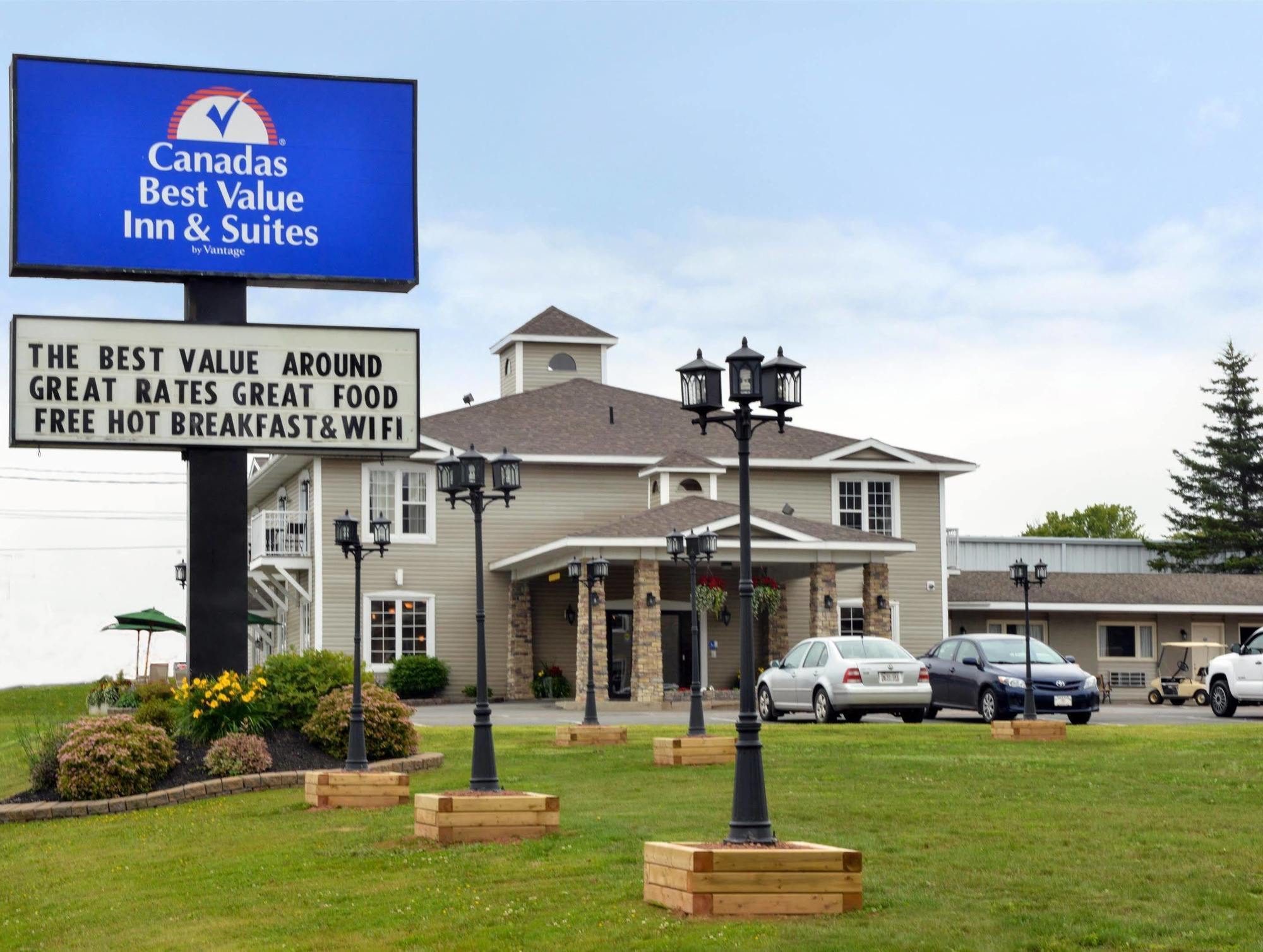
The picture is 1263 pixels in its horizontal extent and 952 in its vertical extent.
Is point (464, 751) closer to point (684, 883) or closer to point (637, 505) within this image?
point (684, 883)

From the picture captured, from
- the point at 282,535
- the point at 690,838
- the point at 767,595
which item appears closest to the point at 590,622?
the point at 767,595

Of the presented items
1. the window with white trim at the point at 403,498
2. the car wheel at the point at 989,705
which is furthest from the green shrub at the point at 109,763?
the window with white trim at the point at 403,498

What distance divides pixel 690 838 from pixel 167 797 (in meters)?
8.82

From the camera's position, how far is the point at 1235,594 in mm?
49344

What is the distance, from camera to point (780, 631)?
39.8 meters

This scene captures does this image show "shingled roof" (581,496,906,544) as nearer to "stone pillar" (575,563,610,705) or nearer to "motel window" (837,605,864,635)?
"stone pillar" (575,563,610,705)

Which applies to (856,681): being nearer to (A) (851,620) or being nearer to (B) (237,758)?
(B) (237,758)

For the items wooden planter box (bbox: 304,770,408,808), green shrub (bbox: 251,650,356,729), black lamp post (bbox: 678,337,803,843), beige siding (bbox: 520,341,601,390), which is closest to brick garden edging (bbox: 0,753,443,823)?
green shrub (bbox: 251,650,356,729)

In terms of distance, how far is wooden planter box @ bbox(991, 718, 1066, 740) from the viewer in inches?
842

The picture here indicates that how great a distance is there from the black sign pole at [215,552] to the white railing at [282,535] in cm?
1872

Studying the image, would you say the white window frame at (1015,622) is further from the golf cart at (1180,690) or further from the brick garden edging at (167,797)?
the brick garden edging at (167,797)

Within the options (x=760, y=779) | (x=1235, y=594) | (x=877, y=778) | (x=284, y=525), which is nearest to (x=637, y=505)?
(x=284, y=525)

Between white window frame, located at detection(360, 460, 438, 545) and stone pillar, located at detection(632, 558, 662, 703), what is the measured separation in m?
6.50

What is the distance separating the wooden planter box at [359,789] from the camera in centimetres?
1598
